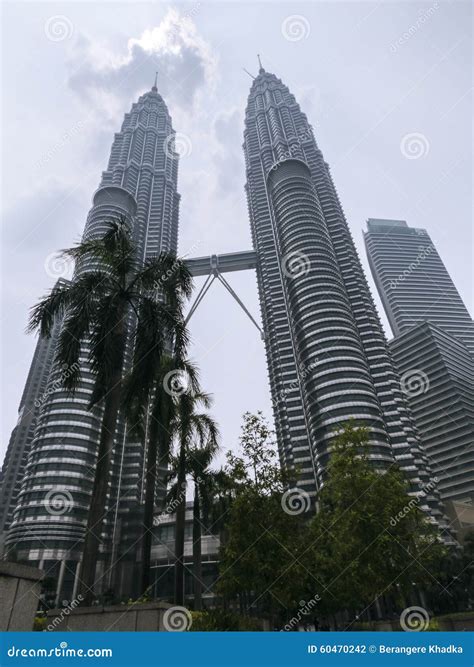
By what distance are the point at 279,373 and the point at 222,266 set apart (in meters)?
39.1

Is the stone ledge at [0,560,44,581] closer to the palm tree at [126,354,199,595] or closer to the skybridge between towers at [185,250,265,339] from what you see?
the palm tree at [126,354,199,595]

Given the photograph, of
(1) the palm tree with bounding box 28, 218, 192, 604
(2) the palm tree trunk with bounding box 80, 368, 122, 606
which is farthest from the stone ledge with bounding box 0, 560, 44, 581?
(1) the palm tree with bounding box 28, 218, 192, 604

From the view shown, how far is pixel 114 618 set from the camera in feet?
31.0

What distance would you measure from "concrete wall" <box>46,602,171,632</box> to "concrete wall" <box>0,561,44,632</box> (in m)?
2.80

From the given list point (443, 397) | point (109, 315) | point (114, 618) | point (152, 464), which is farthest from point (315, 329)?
point (114, 618)

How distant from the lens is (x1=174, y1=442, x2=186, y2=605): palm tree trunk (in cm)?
2025

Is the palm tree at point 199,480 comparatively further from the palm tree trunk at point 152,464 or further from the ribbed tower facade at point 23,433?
the ribbed tower facade at point 23,433

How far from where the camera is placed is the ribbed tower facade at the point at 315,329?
287ft

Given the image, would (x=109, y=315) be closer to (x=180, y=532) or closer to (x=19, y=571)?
(x=19, y=571)

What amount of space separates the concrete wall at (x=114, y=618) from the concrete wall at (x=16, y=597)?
280 centimetres

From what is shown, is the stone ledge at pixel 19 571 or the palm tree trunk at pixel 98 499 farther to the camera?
the palm tree trunk at pixel 98 499

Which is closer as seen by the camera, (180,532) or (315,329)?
(180,532)

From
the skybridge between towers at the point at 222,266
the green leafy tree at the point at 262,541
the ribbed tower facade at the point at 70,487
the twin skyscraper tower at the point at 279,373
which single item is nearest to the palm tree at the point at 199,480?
the green leafy tree at the point at 262,541

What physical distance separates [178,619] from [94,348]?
8.66 meters
